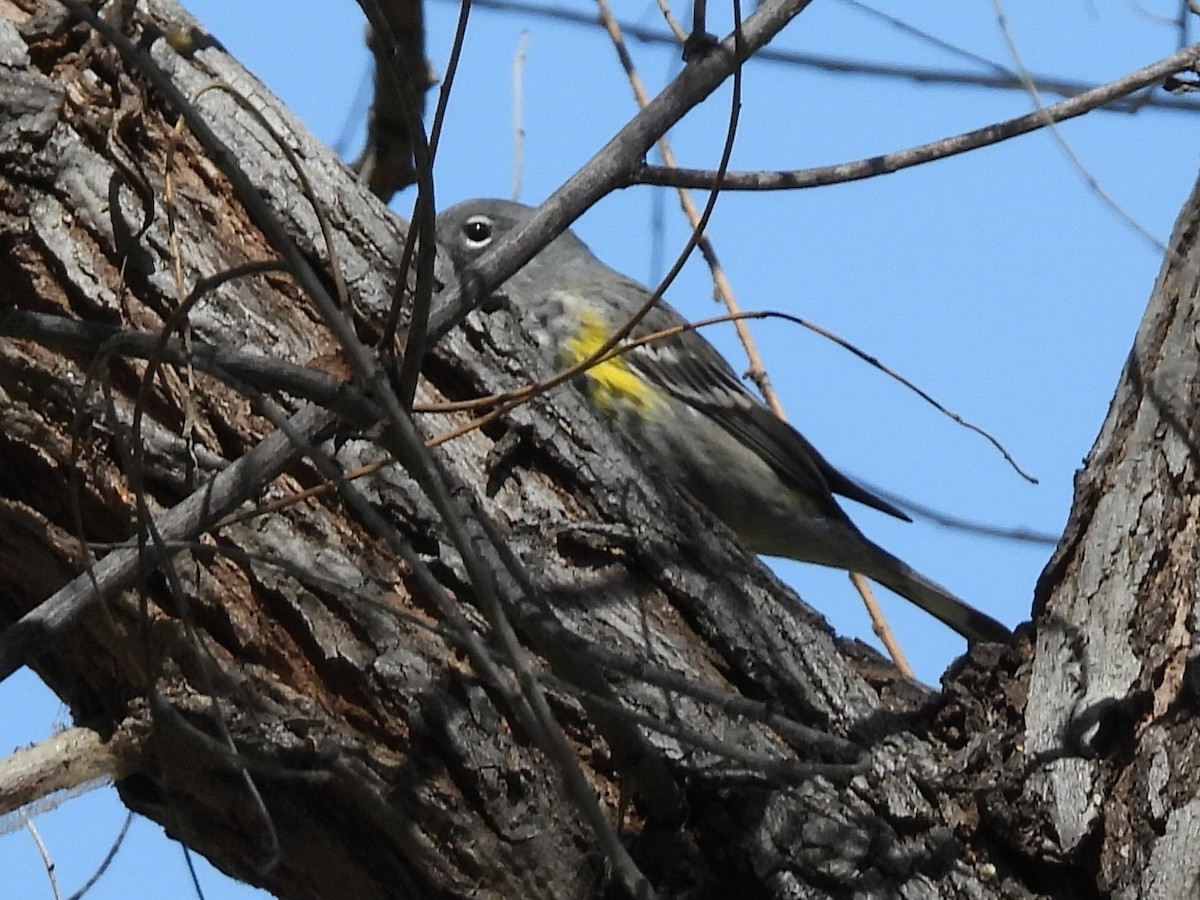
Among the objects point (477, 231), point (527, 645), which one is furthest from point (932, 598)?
point (527, 645)

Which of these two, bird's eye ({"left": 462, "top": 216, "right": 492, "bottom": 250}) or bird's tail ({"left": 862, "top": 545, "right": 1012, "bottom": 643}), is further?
bird's eye ({"left": 462, "top": 216, "right": 492, "bottom": 250})

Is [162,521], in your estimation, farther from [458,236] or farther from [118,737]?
[458,236]

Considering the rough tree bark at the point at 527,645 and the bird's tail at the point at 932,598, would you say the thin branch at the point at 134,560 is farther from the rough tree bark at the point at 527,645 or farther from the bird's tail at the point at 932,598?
the bird's tail at the point at 932,598

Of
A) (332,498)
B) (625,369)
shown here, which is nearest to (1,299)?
(332,498)

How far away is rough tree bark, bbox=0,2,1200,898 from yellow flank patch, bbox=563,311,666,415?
2004mm

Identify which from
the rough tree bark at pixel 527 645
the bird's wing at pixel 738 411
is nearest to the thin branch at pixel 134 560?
the rough tree bark at pixel 527 645

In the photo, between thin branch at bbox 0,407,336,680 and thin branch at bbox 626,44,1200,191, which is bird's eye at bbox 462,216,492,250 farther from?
thin branch at bbox 0,407,336,680

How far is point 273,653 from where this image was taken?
8.56 ft

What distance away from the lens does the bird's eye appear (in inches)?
224

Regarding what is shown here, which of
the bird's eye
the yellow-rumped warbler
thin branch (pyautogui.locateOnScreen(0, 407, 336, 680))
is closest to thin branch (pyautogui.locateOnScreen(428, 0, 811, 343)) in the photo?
thin branch (pyautogui.locateOnScreen(0, 407, 336, 680))

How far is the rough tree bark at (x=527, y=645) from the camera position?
2.53 meters

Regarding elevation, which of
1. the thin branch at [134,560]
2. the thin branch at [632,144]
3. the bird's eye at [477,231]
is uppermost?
the bird's eye at [477,231]

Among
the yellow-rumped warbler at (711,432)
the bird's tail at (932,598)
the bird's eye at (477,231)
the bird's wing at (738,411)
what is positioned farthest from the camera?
the bird's eye at (477,231)

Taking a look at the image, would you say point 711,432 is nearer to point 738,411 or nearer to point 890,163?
point 738,411
